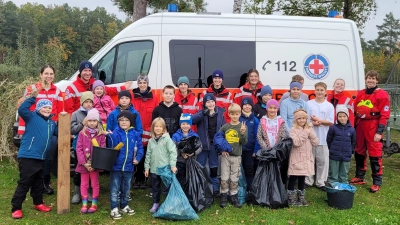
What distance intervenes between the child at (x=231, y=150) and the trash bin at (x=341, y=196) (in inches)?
52.5

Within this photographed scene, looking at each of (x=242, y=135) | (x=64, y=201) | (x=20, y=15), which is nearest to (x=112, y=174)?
(x=64, y=201)

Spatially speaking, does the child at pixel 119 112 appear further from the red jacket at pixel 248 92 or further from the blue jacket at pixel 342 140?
the blue jacket at pixel 342 140

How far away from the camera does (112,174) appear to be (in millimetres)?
4703

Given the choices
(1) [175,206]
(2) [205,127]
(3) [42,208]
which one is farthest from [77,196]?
(2) [205,127]

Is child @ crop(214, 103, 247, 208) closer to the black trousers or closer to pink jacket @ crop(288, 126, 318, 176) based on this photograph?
pink jacket @ crop(288, 126, 318, 176)

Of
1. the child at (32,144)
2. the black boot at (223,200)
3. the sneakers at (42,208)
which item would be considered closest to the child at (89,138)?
the child at (32,144)

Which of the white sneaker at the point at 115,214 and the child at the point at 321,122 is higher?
the child at the point at 321,122

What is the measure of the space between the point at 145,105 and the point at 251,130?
64.8 inches

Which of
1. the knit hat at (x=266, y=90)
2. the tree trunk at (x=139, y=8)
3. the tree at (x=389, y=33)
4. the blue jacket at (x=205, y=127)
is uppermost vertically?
the tree at (x=389, y=33)

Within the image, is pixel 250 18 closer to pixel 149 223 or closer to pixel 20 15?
pixel 149 223

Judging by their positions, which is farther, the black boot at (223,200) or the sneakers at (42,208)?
the black boot at (223,200)

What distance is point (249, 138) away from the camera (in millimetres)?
5320

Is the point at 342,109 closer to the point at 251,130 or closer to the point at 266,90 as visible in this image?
the point at 266,90

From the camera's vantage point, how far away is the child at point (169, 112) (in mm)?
5223
